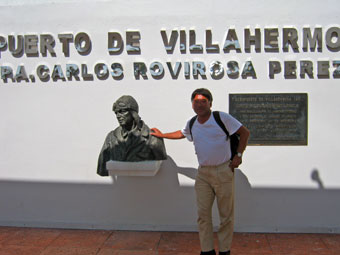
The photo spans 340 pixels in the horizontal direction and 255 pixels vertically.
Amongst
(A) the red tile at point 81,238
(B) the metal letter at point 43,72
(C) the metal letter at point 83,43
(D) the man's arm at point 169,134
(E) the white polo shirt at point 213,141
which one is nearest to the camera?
(E) the white polo shirt at point 213,141

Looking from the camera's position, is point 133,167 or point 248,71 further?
point 248,71

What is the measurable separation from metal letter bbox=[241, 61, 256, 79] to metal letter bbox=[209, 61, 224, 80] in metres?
0.28

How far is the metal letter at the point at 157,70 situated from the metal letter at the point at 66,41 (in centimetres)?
115

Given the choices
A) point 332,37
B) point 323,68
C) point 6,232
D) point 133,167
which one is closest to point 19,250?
point 6,232

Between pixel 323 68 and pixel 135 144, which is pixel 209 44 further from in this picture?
pixel 135 144

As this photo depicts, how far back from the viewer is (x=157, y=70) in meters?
4.82

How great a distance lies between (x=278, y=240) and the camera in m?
4.61

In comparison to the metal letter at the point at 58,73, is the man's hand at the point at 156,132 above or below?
below

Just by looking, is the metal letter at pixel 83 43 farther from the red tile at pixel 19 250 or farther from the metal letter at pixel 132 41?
the red tile at pixel 19 250

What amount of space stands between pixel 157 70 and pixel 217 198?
76.1 inches

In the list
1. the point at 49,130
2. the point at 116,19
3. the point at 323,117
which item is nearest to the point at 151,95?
the point at 116,19

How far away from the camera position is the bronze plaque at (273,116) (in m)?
4.71

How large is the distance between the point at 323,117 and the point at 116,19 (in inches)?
117

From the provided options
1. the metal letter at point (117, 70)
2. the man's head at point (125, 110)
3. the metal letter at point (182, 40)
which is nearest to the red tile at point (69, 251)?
the man's head at point (125, 110)
